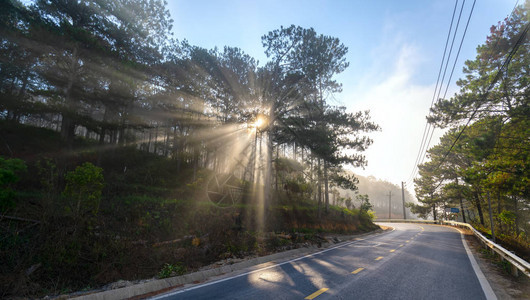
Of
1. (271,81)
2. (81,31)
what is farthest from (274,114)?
(81,31)

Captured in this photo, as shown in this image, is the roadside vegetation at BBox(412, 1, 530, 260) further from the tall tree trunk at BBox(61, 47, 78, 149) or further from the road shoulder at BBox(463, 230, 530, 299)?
the tall tree trunk at BBox(61, 47, 78, 149)

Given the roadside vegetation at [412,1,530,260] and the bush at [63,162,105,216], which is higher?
the roadside vegetation at [412,1,530,260]

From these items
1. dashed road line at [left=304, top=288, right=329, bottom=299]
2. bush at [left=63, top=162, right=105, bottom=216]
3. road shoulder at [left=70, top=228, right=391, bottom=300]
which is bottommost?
road shoulder at [left=70, top=228, right=391, bottom=300]

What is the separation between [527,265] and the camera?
21.2 feet

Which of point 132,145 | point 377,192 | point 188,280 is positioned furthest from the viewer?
point 377,192

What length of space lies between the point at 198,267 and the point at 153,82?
19.0m

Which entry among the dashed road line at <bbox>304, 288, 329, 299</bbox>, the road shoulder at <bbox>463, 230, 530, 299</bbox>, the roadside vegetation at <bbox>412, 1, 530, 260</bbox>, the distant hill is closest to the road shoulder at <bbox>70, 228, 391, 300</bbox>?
the dashed road line at <bbox>304, 288, 329, 299</bbox>

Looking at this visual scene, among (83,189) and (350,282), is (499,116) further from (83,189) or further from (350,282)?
(83,189)

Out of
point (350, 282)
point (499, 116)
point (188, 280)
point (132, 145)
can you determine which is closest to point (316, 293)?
point (350, 282)

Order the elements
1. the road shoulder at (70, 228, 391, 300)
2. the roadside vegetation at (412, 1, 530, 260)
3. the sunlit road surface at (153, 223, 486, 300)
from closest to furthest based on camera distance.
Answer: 1. the road shoulder at (70, 228, 391, 300)
2. the sunlit road surface at (153, 223, 486, 300)
3. the roadside vegetation at (412, 1, 530, 260)

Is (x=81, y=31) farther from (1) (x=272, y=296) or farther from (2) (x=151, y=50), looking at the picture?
(1) (x=272, y=296)

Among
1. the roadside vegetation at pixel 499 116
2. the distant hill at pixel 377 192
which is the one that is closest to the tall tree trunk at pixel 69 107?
the roadside vegetation at pixel 499 116

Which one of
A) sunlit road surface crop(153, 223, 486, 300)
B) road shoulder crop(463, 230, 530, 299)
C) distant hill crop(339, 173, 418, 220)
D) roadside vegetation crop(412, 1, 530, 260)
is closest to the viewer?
sunlit road surface crop(153, 223, 486, 300)

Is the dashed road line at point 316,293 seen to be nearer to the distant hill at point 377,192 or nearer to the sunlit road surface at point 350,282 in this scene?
the sunlit road surface at point 350,282
